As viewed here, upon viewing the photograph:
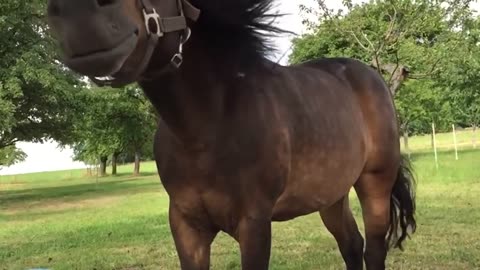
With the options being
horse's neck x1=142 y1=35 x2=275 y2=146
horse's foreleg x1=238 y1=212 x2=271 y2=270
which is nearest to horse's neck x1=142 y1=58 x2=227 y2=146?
horse's neck x1=142 y1=35 x2=275 y2=146

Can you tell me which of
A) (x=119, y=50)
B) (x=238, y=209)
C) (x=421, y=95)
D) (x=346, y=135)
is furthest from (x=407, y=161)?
(x=421, y=95)

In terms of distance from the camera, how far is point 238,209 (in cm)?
247

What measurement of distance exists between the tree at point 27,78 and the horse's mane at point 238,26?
15.7 meters

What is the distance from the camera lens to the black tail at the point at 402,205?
4387mm

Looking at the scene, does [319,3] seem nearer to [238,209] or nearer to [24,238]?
[24,238]

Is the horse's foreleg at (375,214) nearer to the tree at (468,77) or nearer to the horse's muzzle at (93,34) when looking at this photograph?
the horse's muzzle at (93,34)

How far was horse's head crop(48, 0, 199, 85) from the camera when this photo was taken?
174 centimetres

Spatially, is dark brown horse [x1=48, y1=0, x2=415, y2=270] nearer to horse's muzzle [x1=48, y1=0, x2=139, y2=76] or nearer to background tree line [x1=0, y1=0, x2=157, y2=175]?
horse's muzzle [x1=48, y1=0, x2=139, y2=76]

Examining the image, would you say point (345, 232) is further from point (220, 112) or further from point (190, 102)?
point (190, 102)

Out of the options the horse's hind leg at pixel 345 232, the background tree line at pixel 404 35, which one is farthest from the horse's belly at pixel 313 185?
the background tree line at pixel 404 35

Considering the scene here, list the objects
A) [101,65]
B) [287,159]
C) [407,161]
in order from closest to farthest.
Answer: [101,65] → [287,159] → [407,161]

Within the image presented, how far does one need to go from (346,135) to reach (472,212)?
678 centimetres

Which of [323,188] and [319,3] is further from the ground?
[319,3]

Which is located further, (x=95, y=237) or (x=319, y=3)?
(x=319, y=3)
